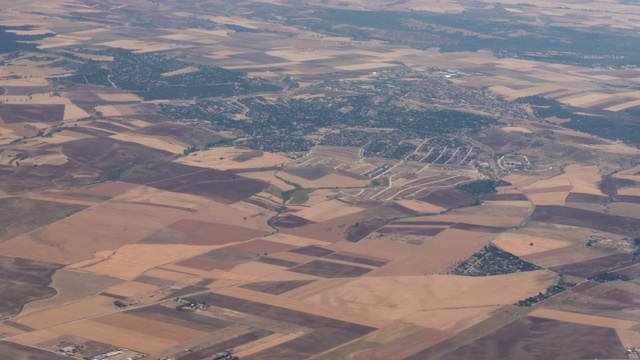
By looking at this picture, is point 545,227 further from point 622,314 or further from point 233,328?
point 233,328

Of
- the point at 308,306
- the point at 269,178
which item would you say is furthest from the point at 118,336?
the point at 269,178

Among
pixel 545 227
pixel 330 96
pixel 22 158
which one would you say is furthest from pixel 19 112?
pixel 545 227

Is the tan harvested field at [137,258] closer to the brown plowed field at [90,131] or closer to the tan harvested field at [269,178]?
the tan harvested field at [269,178]

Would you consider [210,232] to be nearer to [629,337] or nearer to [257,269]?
[257,269]

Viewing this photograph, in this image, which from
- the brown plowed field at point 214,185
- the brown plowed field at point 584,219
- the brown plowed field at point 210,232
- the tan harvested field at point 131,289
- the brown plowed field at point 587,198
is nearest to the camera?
the tan harvested field at point 131,289

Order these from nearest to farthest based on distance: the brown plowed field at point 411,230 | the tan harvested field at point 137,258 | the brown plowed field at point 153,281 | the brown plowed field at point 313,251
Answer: the brown plowed field at point 153,281 → the tan harvested field at point 137,258 → the brown plowed field at point 313,251 → the brown plowed field at point 411,230

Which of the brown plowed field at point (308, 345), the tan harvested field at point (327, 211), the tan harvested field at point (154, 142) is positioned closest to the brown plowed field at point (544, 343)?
the brown plowed field at point (308, 345)

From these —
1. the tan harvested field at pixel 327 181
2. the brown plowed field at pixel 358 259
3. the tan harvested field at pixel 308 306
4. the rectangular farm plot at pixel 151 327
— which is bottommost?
the tan harvested field at pixel 327 181
